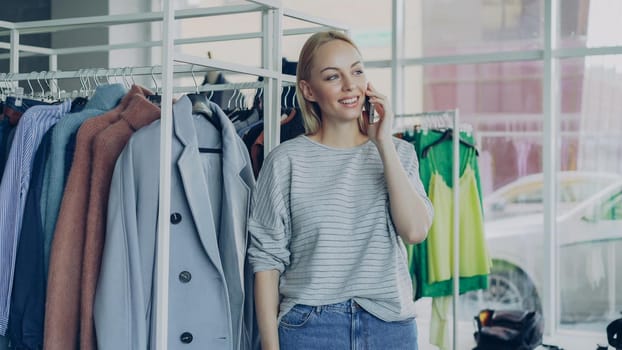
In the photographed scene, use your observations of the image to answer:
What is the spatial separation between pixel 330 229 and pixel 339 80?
365 millimetres

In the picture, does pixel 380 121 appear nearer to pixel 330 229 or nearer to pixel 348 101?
pixel 348 101

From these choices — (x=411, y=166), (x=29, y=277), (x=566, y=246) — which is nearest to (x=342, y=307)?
(x=411, y=166)

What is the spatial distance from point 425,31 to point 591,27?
43.8 inches

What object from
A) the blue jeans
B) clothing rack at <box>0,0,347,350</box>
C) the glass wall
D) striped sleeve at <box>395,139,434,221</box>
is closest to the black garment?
clothing rack at <box>0,0,347,350</box>

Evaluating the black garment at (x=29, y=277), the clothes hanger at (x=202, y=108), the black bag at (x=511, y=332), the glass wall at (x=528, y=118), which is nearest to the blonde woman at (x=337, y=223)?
the clothes hanger at (x=202, y=108)

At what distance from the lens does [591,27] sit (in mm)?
5203

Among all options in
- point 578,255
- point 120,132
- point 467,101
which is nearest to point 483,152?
point 467,101

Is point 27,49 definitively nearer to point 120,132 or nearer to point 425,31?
point 120,132

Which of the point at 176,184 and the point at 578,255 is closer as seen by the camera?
the point at 176,184

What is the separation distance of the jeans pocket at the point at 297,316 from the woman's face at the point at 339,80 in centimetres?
47

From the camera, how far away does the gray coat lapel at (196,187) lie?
218 cm

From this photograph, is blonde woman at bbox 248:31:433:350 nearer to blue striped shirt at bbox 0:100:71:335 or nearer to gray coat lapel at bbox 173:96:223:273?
gray coat lapel at bbox 173:96:223:273

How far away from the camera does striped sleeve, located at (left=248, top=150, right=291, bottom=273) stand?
2.07 m

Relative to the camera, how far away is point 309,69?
212 centimetres
